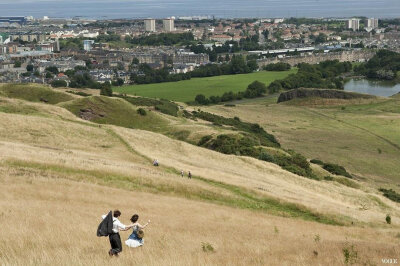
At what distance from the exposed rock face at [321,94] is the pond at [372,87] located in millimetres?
24204

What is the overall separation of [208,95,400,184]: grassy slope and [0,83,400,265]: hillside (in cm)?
745

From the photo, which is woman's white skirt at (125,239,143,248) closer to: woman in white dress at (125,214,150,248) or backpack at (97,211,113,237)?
woman in white dress at (125,214,150,248)

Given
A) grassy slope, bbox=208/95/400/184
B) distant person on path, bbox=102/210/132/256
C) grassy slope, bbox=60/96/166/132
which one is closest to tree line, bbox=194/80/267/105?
grassy slope, bbox=208/95/400/184

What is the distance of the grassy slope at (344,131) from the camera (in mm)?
57562

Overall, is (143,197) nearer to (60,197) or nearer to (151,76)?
(60,197)

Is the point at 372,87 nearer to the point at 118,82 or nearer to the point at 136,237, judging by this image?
the point at 118,82

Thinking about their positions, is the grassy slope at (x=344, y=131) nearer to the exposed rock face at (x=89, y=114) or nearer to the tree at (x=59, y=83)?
the exposed rock face at (x=89, y=114)

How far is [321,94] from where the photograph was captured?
383 ft

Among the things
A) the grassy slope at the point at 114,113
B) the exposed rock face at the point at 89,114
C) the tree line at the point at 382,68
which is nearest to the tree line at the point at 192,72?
the tree line at the point at 382,68

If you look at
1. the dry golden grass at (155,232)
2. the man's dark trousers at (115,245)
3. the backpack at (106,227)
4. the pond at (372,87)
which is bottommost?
the pond at (372,87)

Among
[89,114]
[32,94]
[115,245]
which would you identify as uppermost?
[115,245]

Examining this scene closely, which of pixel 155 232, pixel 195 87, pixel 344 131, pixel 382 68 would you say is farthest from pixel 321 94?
pixel 155 232

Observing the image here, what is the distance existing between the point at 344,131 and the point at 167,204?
57.1 metres

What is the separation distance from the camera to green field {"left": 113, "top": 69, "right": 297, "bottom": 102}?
435 ft
